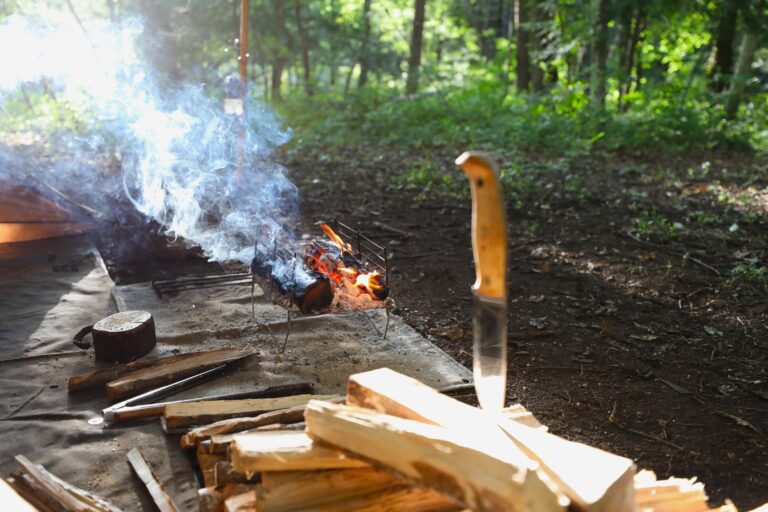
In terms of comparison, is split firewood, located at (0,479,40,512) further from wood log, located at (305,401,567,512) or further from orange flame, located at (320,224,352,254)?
orange flame, located at (320,224,352,254)

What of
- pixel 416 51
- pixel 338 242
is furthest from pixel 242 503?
pixel 416 51

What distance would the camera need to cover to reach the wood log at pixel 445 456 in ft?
5.84

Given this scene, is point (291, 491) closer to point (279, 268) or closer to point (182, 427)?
point (182, 427)

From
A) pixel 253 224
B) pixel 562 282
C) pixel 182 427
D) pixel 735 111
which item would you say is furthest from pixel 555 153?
pixel 182 427

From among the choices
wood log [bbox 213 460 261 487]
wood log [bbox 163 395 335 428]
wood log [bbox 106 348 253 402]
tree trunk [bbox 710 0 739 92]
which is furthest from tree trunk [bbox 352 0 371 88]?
wood log [bbox 213 460 261 487]

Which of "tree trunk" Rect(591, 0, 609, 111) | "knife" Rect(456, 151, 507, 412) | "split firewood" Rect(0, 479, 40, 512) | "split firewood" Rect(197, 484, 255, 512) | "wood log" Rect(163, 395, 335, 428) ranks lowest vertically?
"wood log" Rect(163, 395, 335, 428)

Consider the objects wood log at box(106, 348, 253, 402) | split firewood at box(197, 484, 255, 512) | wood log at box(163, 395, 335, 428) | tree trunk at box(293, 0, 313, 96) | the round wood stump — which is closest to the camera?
Answer: split firewood at box(197, 484, 255, 512)

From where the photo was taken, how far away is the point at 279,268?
4977mm

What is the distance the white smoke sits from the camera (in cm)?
664

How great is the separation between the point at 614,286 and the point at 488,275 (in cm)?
383

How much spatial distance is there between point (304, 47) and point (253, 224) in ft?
42.1

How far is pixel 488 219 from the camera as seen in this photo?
88.5 inches

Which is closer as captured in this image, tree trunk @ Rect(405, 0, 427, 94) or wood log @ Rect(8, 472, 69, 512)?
wood log @ Rect(8, 472, 69, 512)

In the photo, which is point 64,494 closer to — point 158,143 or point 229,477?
point 229,477
